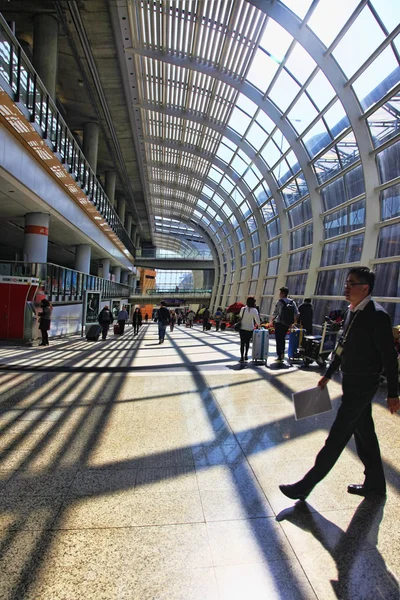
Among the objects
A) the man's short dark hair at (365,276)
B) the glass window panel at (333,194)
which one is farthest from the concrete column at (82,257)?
the man's short dark hair at (365,276)

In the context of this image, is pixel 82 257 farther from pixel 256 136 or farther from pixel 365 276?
pixel 365 276

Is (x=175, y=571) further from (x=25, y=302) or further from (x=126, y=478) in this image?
(x=25, y=302)

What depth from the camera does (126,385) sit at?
257 inches

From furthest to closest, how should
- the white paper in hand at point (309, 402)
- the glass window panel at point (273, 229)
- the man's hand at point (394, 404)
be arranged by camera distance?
1. the glass window panel at point (273, 229)
2. the white paper in hand at point (309, 402)
3. the man's hand at point (394, 404)

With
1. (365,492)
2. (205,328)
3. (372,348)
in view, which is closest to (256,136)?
(205,328)

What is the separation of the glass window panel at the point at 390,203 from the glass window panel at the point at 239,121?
10421 mm

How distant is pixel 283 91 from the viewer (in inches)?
624

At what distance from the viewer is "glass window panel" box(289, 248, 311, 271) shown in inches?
807

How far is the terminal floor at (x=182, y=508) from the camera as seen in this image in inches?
79.8

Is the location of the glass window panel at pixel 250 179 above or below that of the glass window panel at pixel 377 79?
above

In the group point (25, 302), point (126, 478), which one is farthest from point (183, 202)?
point (126, 478)

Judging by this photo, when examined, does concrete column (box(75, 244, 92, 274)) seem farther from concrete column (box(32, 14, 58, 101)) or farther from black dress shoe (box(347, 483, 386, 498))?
black dress shoe (box(347, 483, 386, 498))

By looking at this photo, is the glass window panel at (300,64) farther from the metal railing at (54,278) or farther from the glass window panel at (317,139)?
the metal railing at (54,278)

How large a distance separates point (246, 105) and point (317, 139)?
5.36 meters
